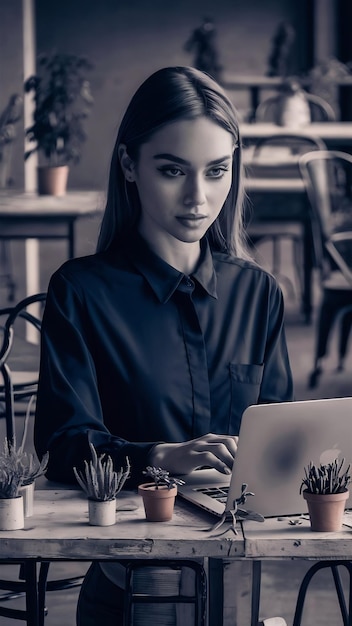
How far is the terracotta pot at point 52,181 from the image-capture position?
17.2ft

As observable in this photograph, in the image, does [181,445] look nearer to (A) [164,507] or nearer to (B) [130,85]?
(A) [164,507]

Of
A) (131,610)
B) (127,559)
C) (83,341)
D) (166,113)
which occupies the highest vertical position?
(166,113)

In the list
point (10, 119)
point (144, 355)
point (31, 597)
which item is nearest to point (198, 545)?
point (31, 597)

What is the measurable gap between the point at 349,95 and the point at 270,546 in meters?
9.58

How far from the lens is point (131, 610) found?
4.51 feet

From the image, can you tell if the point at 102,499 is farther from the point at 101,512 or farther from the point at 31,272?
the point at 31,272

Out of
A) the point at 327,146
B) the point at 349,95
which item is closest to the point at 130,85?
the point at 349,95

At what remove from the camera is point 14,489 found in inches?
52.9

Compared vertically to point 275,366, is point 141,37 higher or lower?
higher

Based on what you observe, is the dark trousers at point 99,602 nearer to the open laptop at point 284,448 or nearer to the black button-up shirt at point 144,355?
the black button-up shirt at point 144,355

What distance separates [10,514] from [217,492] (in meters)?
0.29

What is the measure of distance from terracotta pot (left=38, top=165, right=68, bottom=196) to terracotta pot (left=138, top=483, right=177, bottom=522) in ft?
13.1

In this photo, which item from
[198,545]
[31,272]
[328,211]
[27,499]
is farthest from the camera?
[31,272]

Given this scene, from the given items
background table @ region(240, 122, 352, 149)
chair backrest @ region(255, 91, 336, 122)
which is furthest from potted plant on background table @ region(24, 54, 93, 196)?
chair backrest @ region(255, 91, 336, 122)
